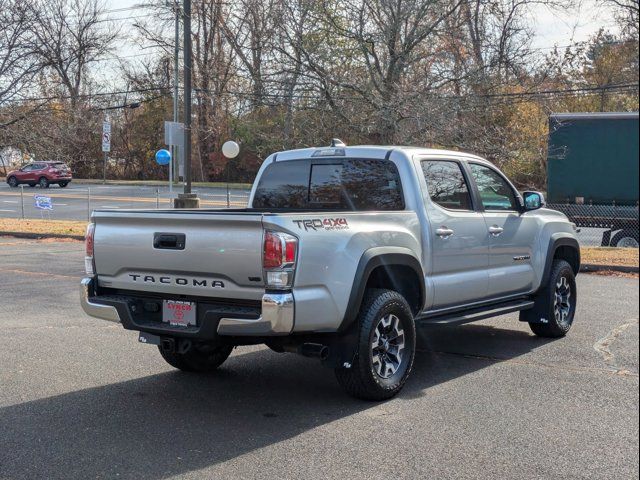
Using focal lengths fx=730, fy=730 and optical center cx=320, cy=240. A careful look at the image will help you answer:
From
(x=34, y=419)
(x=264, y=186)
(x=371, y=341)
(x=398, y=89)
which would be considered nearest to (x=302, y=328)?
(x=371, y=341)

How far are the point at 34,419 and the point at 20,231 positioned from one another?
55.2 ft

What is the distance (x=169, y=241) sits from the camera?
5145 mm

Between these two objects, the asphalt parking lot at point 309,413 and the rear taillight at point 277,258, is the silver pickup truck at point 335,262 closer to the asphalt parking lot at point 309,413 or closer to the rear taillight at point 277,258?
the rear taillight at point 277,258

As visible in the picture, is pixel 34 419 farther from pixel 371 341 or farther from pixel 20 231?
pixel 20 231

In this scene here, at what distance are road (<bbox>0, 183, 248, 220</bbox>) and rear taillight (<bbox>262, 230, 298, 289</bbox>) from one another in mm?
22220

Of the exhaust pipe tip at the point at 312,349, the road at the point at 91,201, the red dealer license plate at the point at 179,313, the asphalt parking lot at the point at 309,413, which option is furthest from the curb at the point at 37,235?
the exhaust pipe tip at the point at 312,349

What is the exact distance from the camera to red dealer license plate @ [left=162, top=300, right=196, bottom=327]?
5.13 metres

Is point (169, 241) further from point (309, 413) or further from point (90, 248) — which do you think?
point (309, 413)

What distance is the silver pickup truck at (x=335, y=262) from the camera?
190 inches

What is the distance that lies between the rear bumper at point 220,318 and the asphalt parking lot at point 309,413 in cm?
61

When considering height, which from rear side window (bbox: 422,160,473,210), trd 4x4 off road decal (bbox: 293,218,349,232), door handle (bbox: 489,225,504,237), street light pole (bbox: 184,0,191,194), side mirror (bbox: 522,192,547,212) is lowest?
door handle (bbox: 489,225,504,237)

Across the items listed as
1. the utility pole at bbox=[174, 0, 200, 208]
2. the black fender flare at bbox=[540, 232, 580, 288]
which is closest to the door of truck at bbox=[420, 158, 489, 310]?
the black fender flare at bbox=[540, 232, 580, 288]

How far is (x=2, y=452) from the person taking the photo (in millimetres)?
4371

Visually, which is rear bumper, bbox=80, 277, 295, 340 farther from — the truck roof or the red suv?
the red suv
